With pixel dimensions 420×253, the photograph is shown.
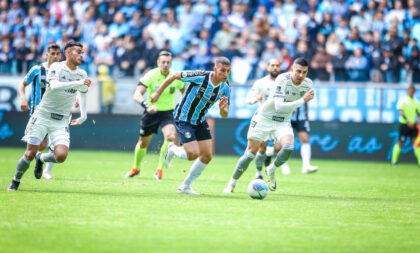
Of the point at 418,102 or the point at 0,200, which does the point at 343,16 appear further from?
the point at 0,200

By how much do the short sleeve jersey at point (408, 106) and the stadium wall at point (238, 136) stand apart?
88 cm

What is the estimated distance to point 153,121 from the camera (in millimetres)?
13703

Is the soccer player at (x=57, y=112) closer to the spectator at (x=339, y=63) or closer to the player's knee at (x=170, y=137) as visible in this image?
the player's knee at (x=170, y=137)

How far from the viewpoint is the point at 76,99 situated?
11.5 metres

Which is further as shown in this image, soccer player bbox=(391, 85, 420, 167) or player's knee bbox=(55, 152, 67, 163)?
soccer player bbox=(391, 85, 420, 167)

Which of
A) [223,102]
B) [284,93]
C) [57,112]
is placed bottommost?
[57,112]

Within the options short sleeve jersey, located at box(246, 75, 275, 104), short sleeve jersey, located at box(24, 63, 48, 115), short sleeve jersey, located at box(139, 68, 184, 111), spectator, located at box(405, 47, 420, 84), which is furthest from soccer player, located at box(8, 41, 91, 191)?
spectator, located at box(405, 47, 420, 84)

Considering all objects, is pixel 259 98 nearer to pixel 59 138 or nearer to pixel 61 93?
pixel 61 93

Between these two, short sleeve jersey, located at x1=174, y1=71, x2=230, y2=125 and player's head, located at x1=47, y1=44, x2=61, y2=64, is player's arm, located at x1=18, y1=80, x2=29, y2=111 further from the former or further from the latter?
short sleeve jersey, located at x1=174, y1=71, x2=230, y2=125

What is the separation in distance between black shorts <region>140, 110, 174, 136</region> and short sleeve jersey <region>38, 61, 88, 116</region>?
118 inches

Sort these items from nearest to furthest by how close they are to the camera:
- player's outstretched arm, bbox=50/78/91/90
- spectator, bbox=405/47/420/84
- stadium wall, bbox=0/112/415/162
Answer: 1. player's outstretched arm, bbox=50/78/91/90
2. spectator, bbox=405/47/420/84
3. stadium wall, bbox=0/112/415/162

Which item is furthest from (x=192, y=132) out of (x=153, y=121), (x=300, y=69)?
(x=153, y=121)

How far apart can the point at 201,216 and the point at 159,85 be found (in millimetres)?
5820

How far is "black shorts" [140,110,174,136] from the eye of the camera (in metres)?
13.7
